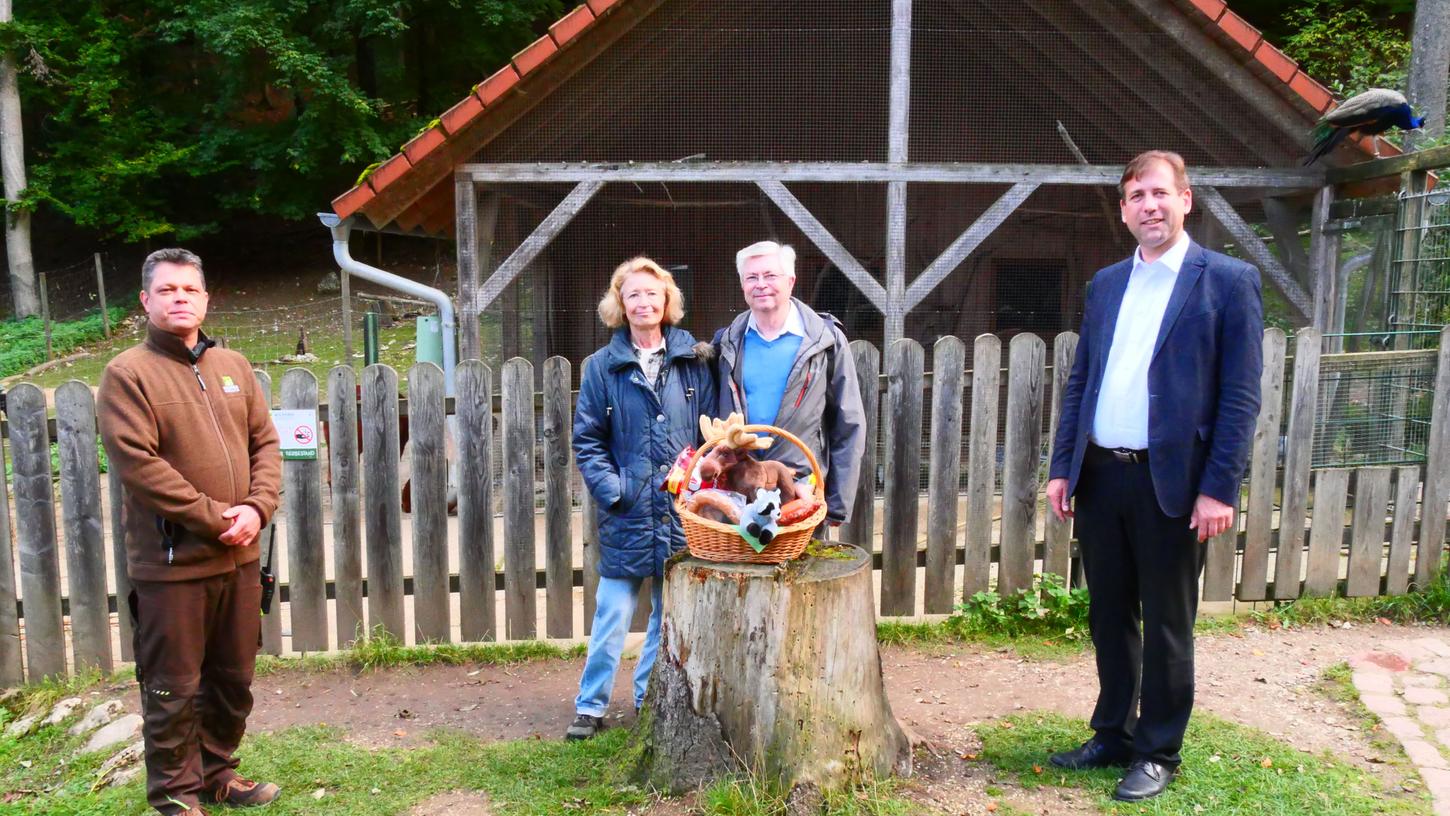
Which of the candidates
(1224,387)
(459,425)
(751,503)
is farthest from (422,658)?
(1224,387)

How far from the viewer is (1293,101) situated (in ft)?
23.4

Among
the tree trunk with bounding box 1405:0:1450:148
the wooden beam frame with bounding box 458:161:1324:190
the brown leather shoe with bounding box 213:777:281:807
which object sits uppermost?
the tree trunk with bounding box 1405:0:1450:148

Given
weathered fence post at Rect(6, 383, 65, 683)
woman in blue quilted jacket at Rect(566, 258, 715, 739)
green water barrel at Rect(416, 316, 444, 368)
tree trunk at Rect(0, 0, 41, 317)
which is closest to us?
woman in blue quilted jacket at Rect(566, 258, 715, 739)

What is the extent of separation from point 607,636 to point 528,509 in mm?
971

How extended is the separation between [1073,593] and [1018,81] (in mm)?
5842

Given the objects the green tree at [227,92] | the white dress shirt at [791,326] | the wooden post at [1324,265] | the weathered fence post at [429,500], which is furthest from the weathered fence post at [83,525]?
the green tree at [227,92]

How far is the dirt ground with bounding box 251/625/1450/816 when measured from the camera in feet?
11.7

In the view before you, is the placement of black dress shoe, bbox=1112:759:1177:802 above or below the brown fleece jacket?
below

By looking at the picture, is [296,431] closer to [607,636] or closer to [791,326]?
[607,636]

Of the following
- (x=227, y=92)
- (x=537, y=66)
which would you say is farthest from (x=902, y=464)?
(x=227, y=92)

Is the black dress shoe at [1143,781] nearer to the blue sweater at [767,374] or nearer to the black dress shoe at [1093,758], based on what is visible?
the black dress shoe at [1093,758]

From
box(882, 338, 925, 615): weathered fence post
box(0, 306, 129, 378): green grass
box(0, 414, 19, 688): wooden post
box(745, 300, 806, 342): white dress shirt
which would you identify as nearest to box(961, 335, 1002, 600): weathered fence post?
box(882, 338, 925, 615): weathered fence post

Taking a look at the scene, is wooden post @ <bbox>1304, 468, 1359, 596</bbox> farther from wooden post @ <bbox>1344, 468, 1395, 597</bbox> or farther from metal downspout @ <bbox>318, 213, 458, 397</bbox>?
metal downspout @ <bbox>318, 213, 458, 397</bbox>

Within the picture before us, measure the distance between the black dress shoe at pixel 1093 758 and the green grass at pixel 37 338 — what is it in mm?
15920
